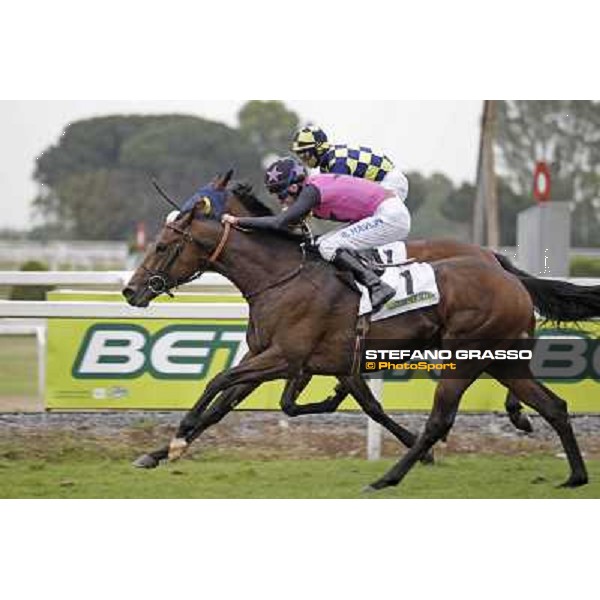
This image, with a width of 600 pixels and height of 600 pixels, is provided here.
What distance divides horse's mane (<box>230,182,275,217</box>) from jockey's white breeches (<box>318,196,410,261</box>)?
330 mm

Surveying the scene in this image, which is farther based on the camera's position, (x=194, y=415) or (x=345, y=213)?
(x=345, y=213)

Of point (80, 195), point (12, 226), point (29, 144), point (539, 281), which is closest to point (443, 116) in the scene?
point (29, 144)

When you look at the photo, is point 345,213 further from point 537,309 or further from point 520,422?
point 520,422

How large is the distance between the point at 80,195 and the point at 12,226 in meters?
2.67

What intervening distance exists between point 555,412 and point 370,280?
1.13 m

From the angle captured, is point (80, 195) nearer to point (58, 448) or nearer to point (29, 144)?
point (29, 144)

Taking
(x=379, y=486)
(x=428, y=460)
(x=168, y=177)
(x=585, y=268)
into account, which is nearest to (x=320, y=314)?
(x=379, y=486)

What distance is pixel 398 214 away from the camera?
5918 millimetres

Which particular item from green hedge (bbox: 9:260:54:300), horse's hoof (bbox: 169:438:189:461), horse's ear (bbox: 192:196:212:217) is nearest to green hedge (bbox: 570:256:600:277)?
green hedge (bbox: 9:260:54:300)

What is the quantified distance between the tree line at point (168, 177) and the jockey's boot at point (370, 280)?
59.5 ft

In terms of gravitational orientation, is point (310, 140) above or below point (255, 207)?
above

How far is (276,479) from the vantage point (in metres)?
6.09

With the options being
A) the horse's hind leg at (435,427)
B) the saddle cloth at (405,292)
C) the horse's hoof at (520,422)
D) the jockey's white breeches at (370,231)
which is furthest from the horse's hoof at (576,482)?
the jockey's white breeches at (370,231)

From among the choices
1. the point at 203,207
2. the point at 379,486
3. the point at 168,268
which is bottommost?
the point at 379,486
